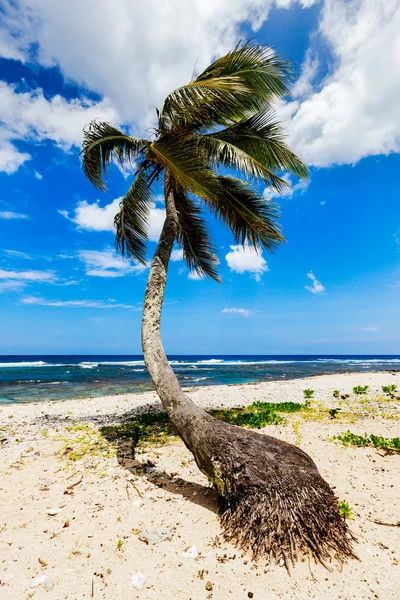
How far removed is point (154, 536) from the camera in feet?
11.3

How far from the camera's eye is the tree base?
309cm

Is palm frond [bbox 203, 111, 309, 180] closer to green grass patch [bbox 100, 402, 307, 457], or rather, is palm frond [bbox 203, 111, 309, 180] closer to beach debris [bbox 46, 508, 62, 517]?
green grass patch [bbox 100, 402, 307, 457]

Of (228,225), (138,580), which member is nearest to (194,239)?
(228,225)

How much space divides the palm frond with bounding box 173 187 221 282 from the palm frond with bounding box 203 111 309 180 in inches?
51.0

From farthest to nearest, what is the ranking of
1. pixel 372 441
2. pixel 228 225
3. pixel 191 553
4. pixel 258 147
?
pixel 228 225, pixel 258 147, pixel 372 441, pixel 191 553

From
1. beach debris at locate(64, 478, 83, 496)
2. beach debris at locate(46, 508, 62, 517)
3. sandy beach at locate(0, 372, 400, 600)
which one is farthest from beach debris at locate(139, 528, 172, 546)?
beach debris at locate(64, 478, 83, 496)

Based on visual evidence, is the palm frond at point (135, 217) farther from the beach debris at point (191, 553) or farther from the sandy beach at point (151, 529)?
the beach debris at point (191, 553)

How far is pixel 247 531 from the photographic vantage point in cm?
329

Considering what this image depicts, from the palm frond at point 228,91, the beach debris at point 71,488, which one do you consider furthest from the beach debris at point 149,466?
the palm frond at point 228,91

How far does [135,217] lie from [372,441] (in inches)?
272

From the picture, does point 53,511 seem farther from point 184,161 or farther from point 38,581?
point 184,161

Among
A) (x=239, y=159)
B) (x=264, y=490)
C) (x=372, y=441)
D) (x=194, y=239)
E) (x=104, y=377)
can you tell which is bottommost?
(x=104, y=377)

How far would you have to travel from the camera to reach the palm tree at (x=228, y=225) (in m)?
3.26

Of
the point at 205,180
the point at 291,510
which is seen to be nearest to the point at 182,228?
the point at 205,180
